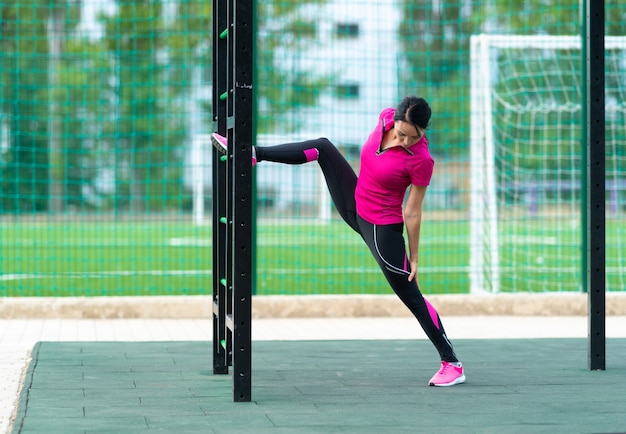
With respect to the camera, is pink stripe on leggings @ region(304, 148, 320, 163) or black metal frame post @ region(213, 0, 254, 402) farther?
pink stripe on leggings @ region(304, 148, 320, 163)

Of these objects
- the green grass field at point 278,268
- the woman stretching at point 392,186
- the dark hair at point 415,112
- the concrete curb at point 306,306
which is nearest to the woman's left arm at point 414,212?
the woman stretching at point 392,186

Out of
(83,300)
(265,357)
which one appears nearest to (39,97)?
(83,300)

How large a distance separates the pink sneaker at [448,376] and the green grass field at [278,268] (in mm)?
5591

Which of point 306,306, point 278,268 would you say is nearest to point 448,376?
point 306,306

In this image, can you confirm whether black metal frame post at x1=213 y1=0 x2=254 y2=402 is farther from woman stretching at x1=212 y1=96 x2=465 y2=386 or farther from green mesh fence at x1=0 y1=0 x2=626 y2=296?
green mesh fence at x1=0 y1=0 x2=626 y2=296

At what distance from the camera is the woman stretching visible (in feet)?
22.0

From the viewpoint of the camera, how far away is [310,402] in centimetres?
631

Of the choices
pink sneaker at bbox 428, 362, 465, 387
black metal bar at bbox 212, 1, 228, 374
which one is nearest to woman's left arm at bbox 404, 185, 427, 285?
pink sneaker at bbox 428, 362, 465, 387

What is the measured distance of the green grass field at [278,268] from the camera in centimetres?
1509

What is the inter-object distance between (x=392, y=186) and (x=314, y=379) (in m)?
1.29

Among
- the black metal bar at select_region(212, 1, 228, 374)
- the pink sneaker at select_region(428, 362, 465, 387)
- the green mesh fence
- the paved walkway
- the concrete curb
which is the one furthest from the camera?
the green mesh fence

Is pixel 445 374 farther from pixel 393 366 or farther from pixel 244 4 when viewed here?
pixel 244 4

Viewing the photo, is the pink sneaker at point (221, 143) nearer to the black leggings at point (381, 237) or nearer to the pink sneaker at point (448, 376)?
the black leggings at point (381, 237)

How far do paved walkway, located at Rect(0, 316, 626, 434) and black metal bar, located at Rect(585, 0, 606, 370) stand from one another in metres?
0.28
